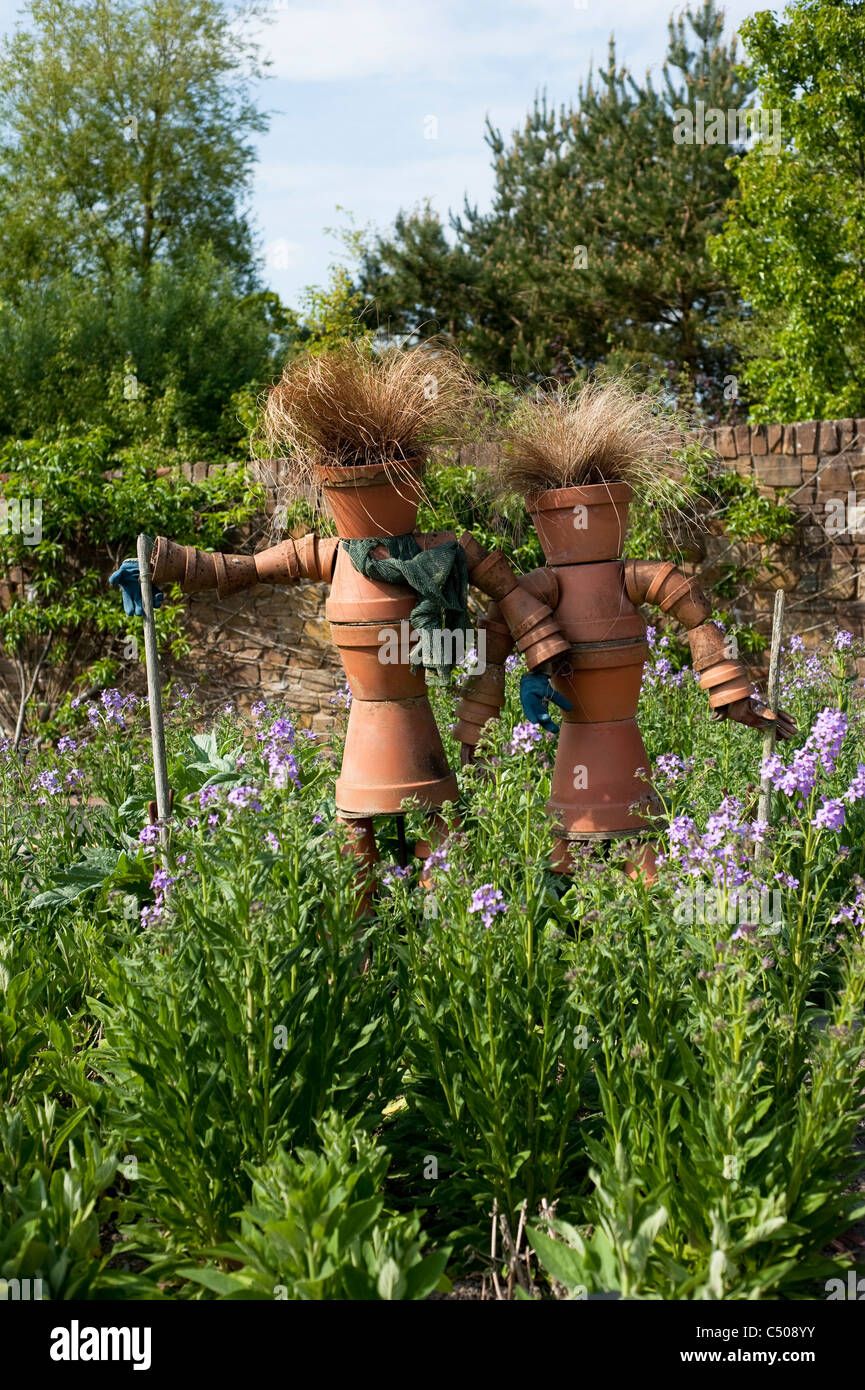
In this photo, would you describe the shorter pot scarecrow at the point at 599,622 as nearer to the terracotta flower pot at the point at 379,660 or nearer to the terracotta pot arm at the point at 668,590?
the terracotta pot arm at the point at 668,590

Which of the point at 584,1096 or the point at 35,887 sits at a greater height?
the point at 35,887

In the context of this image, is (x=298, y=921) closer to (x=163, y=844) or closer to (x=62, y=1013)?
(x=163, y=844)

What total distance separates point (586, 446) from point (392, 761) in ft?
3.72

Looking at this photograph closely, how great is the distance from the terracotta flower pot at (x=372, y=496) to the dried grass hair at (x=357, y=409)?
3 centimetres

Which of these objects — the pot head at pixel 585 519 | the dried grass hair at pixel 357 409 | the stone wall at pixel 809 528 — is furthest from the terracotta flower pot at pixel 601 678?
the stone wall at pixel 809 528

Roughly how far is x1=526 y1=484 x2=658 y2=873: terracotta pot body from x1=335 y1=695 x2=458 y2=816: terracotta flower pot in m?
0.39

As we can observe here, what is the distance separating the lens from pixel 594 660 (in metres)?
3.37

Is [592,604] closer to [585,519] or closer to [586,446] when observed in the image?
[585,519]

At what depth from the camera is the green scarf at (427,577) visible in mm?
3172

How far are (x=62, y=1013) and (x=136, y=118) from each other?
1551 centimetres

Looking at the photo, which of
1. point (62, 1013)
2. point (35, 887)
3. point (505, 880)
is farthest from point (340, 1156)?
point (35, 887)

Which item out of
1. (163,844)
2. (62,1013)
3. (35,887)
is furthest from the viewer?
(35,887)

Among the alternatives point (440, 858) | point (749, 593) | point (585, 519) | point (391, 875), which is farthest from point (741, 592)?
point (440, 858)

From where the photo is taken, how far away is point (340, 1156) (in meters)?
1.87
